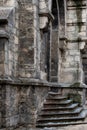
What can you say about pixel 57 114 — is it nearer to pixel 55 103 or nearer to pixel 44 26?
pixel 55 103

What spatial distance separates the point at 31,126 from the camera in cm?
931

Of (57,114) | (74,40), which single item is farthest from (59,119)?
(74,40)

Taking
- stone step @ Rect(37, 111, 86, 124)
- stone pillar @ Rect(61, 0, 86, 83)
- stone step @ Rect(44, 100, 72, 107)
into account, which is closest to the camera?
stone step @ Rect(37, 111, 86, 124)

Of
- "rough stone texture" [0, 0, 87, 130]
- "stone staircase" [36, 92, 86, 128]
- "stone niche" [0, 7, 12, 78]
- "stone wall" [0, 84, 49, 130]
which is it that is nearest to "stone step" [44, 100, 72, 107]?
"stone staircase" [36, 92, 86, 128]

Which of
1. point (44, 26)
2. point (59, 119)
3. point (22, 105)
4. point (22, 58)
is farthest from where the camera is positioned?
point (44, 26)

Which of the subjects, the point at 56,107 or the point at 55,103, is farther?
the point at 55,103

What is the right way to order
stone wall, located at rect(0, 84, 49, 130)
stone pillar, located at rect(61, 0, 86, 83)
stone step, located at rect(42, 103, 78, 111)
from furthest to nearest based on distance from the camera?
1. stone pillar, located at rect(61, 0, 86, 83)
2. stone step, located at rect(42, 103, 78, 111)
3. stone wall, located at rect(0, 84, 49, 130)

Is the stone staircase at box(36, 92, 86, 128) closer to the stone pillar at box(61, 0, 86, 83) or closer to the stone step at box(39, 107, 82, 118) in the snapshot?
the stone step at box(39, 107, 82, 118)

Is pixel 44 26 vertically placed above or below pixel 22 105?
above

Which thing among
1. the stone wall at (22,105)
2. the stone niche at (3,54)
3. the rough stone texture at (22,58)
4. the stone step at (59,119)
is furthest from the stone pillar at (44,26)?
the stone niche at (3,54)

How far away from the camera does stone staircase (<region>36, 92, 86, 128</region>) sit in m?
9.68

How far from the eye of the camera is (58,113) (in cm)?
1013

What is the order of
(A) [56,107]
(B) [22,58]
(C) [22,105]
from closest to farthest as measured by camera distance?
(C) [22,105]
(B) [22,58]
(A) [56,107]

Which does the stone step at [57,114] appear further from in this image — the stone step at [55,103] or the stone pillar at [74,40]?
the stone pillar at [74,40]
